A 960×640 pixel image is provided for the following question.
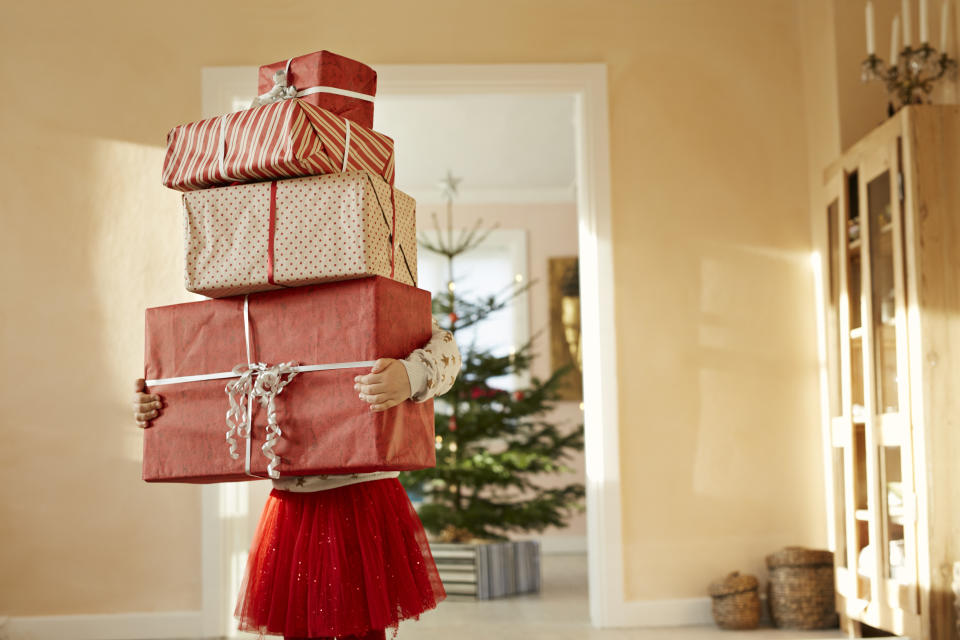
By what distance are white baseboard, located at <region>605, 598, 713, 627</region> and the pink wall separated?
2.83 metres

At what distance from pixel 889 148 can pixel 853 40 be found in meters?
0.81

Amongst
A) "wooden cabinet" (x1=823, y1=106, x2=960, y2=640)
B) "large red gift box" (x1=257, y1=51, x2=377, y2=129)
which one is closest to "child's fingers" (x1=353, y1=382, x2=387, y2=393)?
"large red gift box" (x1=257, y1=51, x2=377, y2=129)

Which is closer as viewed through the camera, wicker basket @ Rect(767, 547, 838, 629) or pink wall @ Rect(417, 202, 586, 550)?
wicker basket @ Rect(767, 547, 838, 629)

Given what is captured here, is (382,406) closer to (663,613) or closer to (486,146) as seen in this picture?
(663,613)

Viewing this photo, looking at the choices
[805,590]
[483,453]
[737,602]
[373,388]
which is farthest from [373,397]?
[483,453]

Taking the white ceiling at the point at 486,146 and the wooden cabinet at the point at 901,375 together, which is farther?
the white ceiling at the point at 486,146

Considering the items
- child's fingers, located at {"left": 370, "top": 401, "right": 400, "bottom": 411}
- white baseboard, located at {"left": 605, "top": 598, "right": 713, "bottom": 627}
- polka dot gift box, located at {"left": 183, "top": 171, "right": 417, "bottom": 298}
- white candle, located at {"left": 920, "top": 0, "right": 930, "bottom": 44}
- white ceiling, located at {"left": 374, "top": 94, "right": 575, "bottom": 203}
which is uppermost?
white ceiling, located at {"left": 374, "top": 94, "right": 575, "bottom": 203}

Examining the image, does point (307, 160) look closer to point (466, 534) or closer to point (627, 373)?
point (627, 373)

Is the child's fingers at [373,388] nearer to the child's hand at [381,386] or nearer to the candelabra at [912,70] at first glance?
the child's hand at [381,386]

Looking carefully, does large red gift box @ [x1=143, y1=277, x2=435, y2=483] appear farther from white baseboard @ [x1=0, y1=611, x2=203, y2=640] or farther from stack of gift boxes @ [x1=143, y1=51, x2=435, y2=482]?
white baseboard @ [x1=0, y1=611, x2=203, y2=640]

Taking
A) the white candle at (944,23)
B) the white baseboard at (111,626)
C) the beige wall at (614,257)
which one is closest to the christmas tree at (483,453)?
the beige wall at (614,257)

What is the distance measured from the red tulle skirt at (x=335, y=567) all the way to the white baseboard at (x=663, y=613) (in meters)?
1.73

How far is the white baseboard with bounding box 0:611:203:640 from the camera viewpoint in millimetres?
3500

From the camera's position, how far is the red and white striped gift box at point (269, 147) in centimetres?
171
